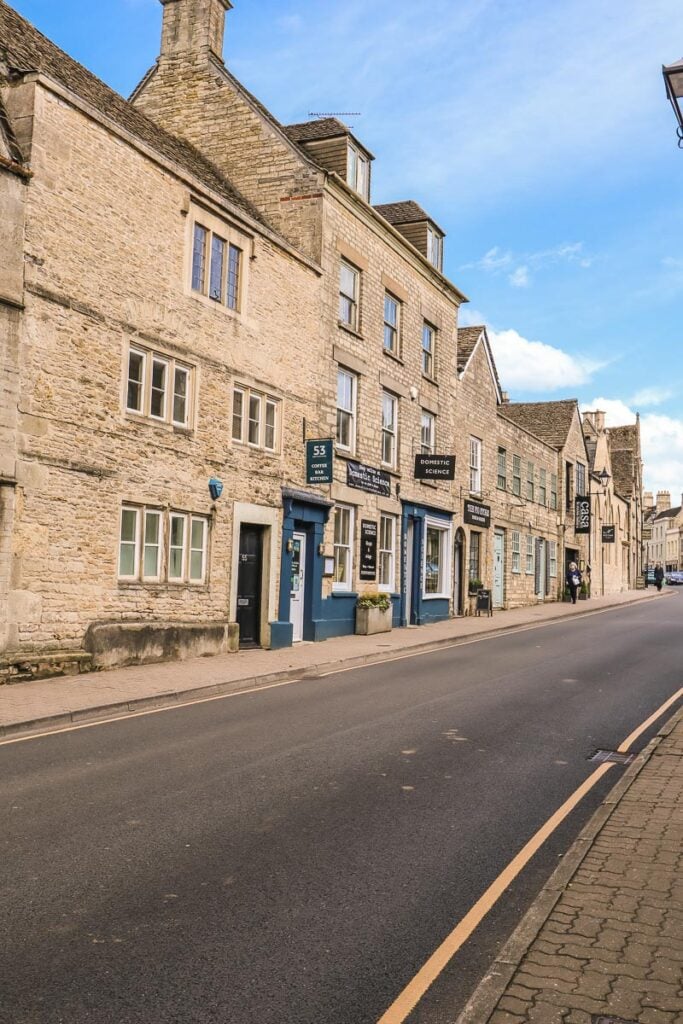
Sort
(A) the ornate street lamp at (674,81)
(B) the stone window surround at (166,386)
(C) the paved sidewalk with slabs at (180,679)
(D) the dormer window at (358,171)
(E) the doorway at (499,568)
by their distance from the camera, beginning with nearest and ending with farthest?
(A) the ornate street lamp at (674,81)
(C) the paved sidewalk with slabs at (180,679)
(B) the stone window surround at (166,386)
(D) the dormer window at (358,171)
(E) the doorway at (499,568)

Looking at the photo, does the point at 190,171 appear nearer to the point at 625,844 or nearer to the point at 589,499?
the point at 625,844

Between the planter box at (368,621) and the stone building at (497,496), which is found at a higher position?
the stone building at (497,496)

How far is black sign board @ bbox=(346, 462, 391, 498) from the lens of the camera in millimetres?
22203

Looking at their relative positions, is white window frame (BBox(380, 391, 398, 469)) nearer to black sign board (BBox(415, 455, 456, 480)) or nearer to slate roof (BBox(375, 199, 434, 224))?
A: black sign board (BBox(415, 455, 456, 480))

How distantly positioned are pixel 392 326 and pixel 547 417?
898 inches

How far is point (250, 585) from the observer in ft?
61.6

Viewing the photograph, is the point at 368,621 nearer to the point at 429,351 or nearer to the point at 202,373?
the point at 202,373

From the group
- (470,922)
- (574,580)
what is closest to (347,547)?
(470,922)

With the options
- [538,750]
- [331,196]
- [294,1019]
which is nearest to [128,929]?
[294,1019]

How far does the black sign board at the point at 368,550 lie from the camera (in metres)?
22.8

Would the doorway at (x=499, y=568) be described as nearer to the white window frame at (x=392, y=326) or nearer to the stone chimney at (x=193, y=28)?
the white window frame at (x=392, y=326)

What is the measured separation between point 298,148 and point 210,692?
1424 centimetres

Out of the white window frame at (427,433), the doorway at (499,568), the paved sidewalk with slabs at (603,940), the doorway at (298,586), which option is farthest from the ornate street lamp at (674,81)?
the doorway at (499,568)

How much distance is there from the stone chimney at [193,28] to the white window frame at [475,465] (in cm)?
1498
